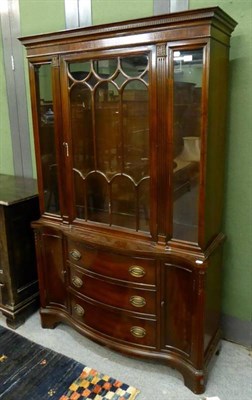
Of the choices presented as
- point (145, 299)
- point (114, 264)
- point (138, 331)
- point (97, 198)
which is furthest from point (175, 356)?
point (97, 198)

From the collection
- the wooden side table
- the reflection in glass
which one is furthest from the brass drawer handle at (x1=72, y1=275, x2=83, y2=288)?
the wooden side table

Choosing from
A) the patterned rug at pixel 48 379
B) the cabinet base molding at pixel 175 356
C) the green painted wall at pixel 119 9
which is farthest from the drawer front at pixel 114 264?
the green painted wall at pixel 119 9

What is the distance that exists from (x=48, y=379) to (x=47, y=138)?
1355 mm

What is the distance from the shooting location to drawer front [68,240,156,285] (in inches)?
70.5

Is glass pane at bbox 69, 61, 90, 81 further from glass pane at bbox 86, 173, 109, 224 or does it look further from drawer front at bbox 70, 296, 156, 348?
Result: drawer front at bbox 70, 296, 156, 348

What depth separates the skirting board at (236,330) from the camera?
7.00 ft

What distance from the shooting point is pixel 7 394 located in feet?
6.02

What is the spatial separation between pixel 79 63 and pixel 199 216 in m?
0.98

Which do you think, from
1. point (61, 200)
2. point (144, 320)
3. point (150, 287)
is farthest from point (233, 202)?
point (61, 200)

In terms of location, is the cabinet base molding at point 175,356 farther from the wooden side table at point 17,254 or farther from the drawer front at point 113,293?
the wooden side table at point 17,254

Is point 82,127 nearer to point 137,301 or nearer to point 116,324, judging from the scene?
point 137,301

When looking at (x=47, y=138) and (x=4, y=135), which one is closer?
(x=47, y=138)

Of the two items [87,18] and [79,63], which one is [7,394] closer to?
[79,63]

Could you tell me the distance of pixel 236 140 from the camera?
6.32ft
